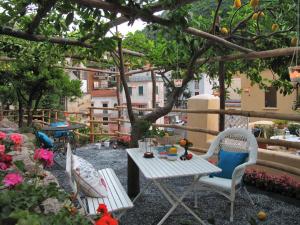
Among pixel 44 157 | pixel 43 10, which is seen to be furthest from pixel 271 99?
pixel 44 157

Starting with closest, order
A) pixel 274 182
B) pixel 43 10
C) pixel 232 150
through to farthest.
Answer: pixel 43 10 → pixel 232 150 → pixel 274 182

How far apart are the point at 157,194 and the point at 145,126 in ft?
3.02

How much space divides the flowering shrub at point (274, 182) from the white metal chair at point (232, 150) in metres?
0.40

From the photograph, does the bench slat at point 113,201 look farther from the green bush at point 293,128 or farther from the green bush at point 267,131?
the green bush at point 293,128

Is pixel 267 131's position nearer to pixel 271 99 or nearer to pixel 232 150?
pixel 271 99

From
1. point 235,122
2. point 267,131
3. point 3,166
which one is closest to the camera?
point 3,166

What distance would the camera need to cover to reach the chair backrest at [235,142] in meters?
4.01

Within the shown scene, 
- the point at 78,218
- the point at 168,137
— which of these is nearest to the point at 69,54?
the point at 168,137

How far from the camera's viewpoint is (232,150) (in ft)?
13.7

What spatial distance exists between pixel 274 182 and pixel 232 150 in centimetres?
70

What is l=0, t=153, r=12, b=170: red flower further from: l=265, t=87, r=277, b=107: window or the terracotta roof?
the terracotta roof

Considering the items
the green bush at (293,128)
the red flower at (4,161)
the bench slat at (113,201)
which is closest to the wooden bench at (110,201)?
the bench slat at (113,201)

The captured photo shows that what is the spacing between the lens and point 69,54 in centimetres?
593

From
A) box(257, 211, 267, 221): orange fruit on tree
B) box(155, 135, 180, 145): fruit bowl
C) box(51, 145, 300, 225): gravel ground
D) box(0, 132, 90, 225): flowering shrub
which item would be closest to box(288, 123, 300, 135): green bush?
box(51, 145, 300, 225): gravel ground
